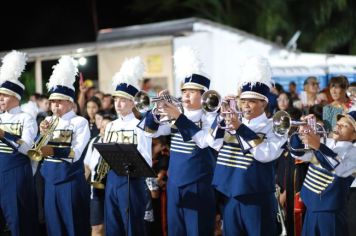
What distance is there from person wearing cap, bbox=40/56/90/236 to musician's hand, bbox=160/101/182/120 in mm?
1418

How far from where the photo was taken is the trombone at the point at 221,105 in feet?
25.3

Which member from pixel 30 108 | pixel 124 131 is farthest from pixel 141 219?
pixel 30 108

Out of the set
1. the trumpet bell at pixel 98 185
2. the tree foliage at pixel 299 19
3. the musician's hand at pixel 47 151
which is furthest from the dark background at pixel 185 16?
the musician's hand at pixel 47 151

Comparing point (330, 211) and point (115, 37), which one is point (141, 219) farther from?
point (115, 37)

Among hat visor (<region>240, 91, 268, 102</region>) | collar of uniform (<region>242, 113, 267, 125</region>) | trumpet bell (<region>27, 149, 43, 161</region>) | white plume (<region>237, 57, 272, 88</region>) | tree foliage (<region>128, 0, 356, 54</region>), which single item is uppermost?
tree foliage (<region>128, 0, 356, 54</region>)

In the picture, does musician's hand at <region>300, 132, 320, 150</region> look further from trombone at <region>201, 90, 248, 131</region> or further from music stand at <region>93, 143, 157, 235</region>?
music stand at <region>93, 143, 157, 235</region>

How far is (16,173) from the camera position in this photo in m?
9.82

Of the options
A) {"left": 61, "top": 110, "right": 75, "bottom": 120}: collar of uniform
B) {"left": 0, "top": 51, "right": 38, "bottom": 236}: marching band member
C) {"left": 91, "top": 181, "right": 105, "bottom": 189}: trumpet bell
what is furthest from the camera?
{"left": 91, "top": 181, "right": 105, "bottom": 189}: trumpet bell

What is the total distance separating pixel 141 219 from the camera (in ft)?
29.7

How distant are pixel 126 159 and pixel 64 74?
1702mm

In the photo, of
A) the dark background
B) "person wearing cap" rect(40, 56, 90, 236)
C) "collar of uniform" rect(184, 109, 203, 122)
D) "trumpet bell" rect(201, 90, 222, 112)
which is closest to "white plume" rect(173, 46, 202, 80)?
"collar of uniform" rect(184, 109, 203, 122)

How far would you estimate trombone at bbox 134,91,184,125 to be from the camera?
841cm

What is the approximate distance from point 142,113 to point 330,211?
2.71 meters

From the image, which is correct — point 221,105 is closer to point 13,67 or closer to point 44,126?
point 44,126
